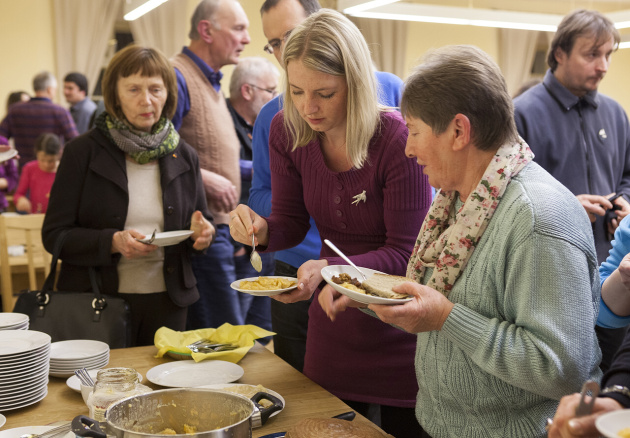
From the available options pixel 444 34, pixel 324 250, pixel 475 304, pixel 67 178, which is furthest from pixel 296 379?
pixel 444 34

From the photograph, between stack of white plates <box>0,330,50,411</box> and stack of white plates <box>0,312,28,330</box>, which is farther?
stack of white plates <box>0,312,28,330</box>

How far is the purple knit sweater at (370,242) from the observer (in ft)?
5.67

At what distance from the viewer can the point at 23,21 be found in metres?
8.84

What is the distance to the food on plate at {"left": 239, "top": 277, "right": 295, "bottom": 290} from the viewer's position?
1.64 metres

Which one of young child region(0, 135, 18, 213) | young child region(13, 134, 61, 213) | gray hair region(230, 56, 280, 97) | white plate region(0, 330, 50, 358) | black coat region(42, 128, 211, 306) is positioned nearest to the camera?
white plate region(0, 330, 50, 358)

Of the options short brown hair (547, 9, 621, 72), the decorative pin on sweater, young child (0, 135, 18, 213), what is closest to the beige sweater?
the decorative pin on sweater

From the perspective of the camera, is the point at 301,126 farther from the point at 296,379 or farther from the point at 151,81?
the point at 151,81

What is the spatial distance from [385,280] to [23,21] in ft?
28.7

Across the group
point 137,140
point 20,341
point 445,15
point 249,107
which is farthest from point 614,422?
point 445,15

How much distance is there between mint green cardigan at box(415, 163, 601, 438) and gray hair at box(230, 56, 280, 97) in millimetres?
2874

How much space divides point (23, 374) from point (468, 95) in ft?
3.58

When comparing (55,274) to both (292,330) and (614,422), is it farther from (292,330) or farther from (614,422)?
(614,422)

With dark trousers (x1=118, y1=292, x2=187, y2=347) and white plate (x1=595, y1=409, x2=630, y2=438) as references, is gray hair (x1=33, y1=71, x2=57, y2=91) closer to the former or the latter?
dark trousers (x1=118, y1=292, x2=187, y2=347)

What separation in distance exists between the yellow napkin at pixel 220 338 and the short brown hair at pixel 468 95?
2.70 ft
